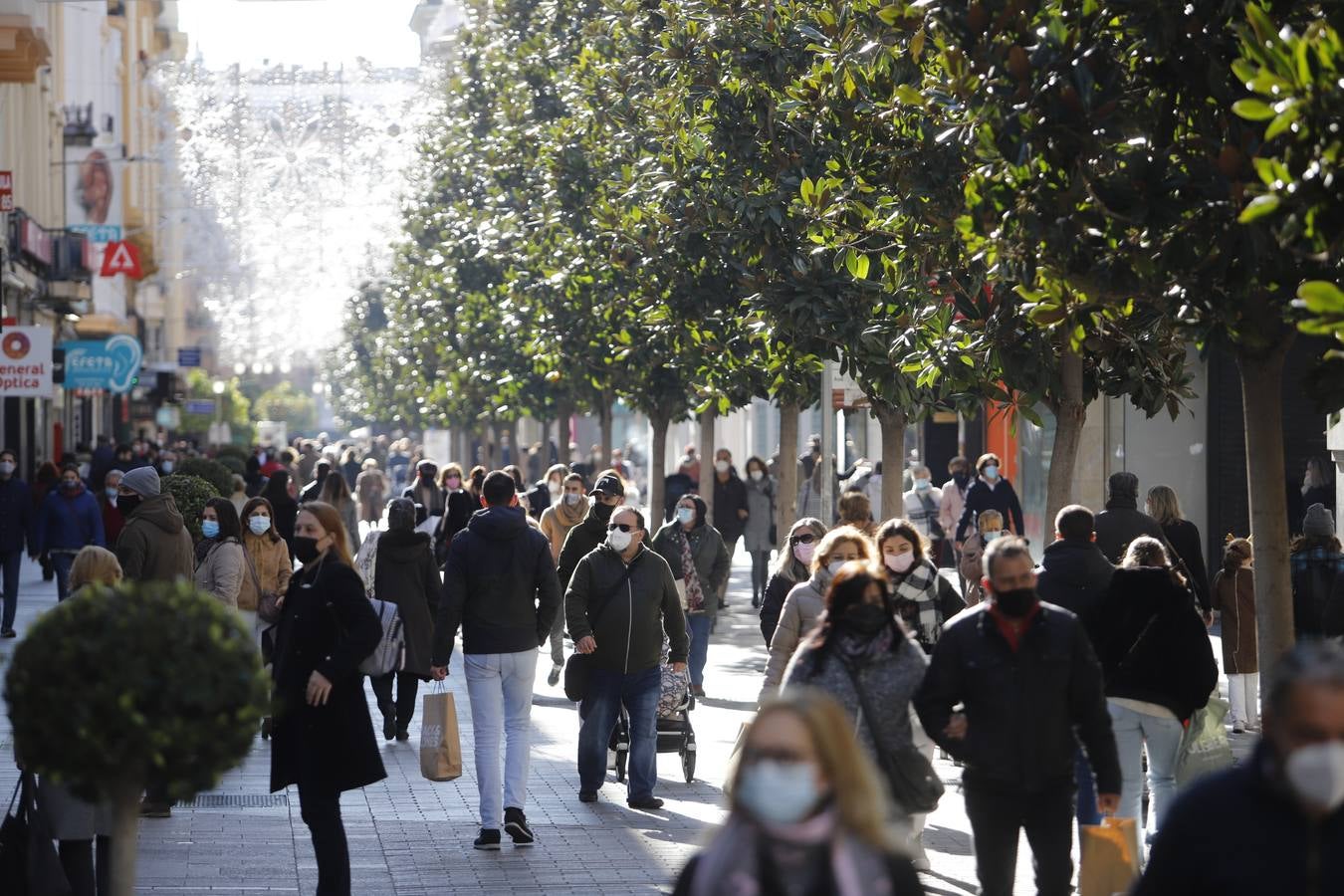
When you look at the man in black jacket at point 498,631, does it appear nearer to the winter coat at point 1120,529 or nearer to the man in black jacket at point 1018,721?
the man in black jacket at point 1018,721

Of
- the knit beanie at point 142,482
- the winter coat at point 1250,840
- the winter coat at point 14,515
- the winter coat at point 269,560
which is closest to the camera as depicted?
the winter coat at point 1250,840

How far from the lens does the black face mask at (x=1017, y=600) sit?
23.4ft

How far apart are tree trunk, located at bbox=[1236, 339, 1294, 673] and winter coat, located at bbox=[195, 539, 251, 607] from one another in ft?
21.2

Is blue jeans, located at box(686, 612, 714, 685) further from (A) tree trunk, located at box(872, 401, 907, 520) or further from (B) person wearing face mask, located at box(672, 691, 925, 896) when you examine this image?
→ (B) person wearing face mask, located at box(672, 691, 925, 896)

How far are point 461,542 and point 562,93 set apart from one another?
18.7 meters

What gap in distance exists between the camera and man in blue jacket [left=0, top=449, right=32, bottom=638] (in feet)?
70.5

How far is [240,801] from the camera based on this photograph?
12.2 m

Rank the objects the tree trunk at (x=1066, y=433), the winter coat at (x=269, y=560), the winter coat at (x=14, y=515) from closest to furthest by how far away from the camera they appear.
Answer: the tree trunk at (x=1066, y=433), the winter coat at (x=269, y=560), the winter coat at (x=14, y=515)

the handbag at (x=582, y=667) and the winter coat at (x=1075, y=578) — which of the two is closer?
the winter coat at (x=1075, y=578)

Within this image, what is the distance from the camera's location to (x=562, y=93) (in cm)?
2888

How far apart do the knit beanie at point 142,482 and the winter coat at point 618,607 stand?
373 centimetres

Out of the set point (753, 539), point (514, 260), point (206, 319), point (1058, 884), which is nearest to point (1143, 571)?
point (1058, 884)

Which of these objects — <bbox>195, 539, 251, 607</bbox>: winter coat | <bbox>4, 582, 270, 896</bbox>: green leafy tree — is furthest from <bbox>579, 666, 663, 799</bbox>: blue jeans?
<bbox>4, 582, 270, 896</bbox>: green leafy tree

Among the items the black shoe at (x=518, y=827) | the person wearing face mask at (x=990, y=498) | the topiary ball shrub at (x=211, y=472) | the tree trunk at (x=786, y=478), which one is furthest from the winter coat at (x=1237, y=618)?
the topiary ball shrub at (x=211, y=472)
